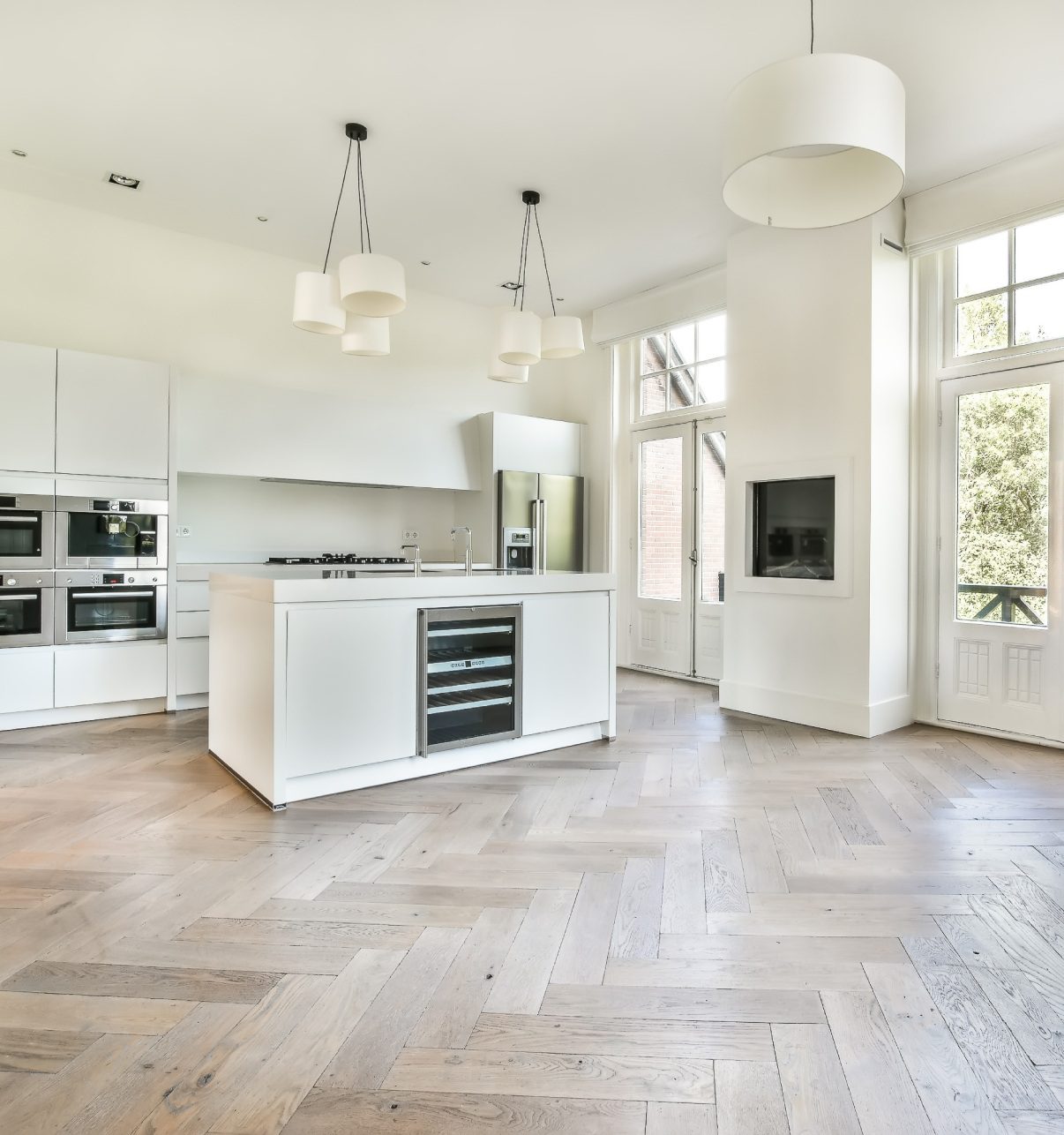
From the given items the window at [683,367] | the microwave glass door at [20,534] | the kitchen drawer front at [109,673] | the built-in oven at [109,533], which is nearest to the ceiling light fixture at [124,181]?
the built-in oven at [109,533]

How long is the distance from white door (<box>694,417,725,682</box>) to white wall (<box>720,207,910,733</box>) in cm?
91

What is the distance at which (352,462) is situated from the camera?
595 cm

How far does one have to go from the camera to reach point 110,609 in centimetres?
479

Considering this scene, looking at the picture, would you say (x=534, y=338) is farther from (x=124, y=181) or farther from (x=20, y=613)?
(x=20, y=613)

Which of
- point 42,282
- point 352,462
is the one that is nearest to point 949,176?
point 352,462

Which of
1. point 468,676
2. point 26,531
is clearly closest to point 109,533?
point 26,531

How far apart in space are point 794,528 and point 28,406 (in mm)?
4756

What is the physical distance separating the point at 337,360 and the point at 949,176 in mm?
4512

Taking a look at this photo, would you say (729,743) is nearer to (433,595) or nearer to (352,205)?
(433,595)

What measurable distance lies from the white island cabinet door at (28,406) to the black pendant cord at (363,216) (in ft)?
6.87

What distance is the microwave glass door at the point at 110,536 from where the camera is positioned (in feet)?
15.1

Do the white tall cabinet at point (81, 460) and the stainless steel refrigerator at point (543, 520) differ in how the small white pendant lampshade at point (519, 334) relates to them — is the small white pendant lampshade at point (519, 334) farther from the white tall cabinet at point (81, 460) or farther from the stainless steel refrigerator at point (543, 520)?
the white tall cabinet at point (81, 460)

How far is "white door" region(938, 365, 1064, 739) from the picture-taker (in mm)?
4227

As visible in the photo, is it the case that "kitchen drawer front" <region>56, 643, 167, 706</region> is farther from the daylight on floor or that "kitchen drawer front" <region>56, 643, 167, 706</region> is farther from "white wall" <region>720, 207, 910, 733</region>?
"white wall" <region>720, 207, 910, 733</region>
